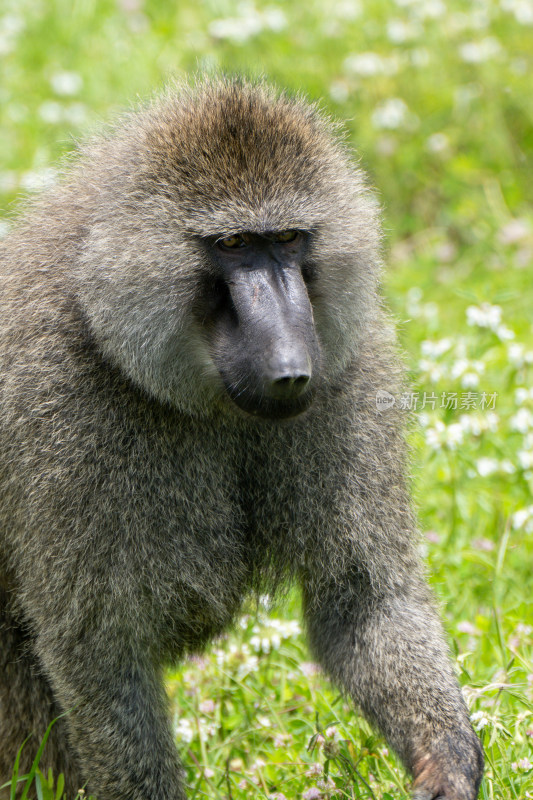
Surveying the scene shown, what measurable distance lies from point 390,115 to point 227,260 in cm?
448

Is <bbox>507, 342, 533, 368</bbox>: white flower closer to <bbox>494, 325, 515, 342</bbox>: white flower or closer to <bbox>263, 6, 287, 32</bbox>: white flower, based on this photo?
<bbox>494, 325, 515, 342</bbox>: white flower

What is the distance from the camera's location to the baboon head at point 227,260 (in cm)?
267

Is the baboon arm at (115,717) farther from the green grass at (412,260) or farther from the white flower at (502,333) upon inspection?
the white flower at (502,333)

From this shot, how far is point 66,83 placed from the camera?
733cm

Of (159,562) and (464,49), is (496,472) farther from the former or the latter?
(464,49)

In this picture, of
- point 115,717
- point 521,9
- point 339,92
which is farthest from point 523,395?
point 521,9

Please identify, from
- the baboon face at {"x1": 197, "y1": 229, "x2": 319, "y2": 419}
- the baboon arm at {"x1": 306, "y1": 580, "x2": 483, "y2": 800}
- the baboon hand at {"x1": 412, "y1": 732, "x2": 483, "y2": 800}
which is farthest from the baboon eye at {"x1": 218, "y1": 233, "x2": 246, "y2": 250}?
the baboon hand at {"x1": 412, "y1": 732, "x2": 483, "y2": 800}

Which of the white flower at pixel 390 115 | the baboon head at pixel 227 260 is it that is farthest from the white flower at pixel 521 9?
the baboon head at pixel 227 260

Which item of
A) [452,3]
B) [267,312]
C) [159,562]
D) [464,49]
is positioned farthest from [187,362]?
[452,3]

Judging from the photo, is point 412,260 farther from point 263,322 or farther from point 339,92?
point 263,322

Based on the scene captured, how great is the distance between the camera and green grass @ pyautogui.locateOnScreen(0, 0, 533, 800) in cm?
334

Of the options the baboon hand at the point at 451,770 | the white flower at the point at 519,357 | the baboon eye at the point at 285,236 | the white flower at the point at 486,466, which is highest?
the baboon eye at the point at 285,236

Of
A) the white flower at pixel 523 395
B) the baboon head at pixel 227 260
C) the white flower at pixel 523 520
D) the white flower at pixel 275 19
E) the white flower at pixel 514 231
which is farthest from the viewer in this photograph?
the white flower at pixel 275 19

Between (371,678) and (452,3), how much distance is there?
5.85m
